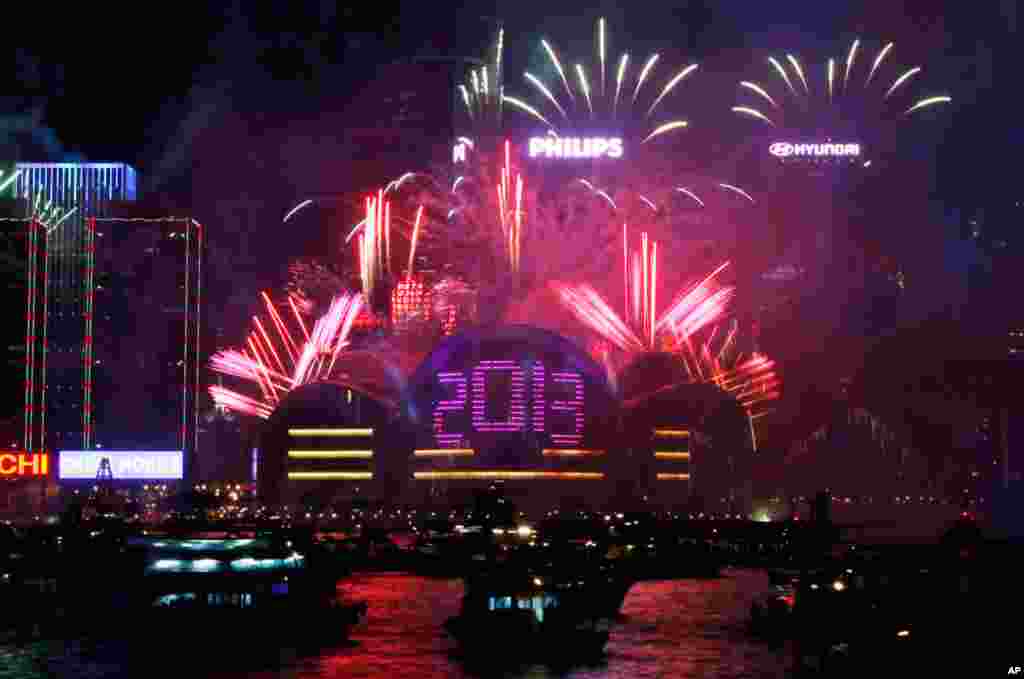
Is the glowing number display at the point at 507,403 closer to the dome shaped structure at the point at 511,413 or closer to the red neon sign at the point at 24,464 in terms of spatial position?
the dome shaped structure at the point at 511,413

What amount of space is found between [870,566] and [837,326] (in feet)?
459

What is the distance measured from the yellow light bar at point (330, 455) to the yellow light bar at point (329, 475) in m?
1.17

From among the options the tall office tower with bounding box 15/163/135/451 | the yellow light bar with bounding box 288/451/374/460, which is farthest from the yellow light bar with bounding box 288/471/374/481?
the tall office tower with bounding box 15/163/135/451

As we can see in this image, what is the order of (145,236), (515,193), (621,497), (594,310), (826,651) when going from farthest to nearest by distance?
(145,236)
(621,497)
(594,310)
(515,193)
(826,651)

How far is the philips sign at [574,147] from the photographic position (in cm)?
15125

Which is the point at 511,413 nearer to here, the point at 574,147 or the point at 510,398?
the point at 510,398

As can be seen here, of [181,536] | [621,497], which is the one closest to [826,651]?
[181,536]

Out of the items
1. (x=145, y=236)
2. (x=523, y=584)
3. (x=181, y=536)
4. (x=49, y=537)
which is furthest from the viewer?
(x=145, y=236)

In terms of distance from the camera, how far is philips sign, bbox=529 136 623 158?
151 m

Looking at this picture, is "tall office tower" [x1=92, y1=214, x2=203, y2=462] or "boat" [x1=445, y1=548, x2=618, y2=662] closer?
"boat" [x1=445, y1=548, x2=618, y2=662]

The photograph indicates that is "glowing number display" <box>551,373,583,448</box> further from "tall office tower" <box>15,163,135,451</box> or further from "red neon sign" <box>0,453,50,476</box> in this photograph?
"tall office tower" <box>15,163,135,451</box>

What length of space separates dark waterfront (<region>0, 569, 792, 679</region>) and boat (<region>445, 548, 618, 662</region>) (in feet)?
1.45

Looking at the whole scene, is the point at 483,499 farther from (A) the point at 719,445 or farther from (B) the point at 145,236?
(B) the point at 145,236

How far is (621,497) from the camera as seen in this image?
11819 centimetres
